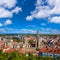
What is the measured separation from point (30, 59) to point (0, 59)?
104 centimetres

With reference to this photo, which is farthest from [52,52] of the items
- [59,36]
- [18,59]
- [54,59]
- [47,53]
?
[59,36]

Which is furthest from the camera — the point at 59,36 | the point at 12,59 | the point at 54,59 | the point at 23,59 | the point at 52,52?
the point at 59,36

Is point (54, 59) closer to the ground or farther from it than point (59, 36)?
closer to the ground

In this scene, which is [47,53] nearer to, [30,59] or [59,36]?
[30,59]

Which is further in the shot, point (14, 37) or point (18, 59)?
point (14, 37)

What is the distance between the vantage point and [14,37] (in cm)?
2334

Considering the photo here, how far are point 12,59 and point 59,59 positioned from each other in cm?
191

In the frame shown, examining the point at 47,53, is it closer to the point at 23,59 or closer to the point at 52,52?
the point at 52,52

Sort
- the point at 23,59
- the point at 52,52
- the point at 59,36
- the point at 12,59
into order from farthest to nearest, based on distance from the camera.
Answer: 1. the point at 59,36
2. the point at 52,52
3. the point at 23,59
4. the point at 12,59

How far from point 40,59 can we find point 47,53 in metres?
3.27

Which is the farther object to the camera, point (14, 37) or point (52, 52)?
point (14, 37)

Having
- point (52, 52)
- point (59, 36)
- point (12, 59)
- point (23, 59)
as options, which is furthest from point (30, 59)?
point (59, 36)

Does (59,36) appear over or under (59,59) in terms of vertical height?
over

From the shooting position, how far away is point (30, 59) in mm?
7867
